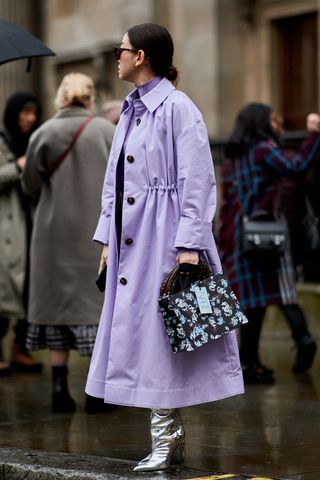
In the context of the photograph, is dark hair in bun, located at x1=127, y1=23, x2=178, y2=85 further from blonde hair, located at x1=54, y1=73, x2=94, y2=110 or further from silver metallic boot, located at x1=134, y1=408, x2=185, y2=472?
blonde hair, located at x1=54, y1=73, x2=94, y2=110

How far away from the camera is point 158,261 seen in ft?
18.2

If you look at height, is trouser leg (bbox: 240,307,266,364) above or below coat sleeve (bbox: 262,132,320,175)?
below

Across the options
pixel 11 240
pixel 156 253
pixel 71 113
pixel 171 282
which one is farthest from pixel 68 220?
pixel 171 282

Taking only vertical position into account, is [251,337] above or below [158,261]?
below

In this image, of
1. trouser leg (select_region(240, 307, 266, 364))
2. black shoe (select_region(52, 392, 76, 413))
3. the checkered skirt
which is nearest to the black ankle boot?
black shoe (select_region(52, 392, 76, 413))

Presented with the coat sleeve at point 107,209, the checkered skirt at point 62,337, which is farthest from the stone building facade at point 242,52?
the coat sleeve at point 107,209

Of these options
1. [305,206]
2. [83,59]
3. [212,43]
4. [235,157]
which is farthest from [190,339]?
[83,59]

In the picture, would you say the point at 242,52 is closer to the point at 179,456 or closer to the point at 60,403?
the point at 60,403

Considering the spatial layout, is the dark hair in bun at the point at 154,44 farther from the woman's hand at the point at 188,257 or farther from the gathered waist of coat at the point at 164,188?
the woman's hand at the point at 188,257

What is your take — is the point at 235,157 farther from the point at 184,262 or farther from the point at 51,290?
the point at 184,262

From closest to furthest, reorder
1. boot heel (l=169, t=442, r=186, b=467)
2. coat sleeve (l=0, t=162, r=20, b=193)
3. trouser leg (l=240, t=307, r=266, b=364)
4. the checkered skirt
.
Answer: boot heel (l=169, t=442, r=186, b=467)
the checkered skirt
trouser leg (l=240, t=307, r=266, b=364)
coat sleeve (l=0, t=162, r=20, b=193)

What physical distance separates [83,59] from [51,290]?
9774mm

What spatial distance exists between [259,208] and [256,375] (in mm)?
1122

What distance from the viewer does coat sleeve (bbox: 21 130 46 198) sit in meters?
7.76
